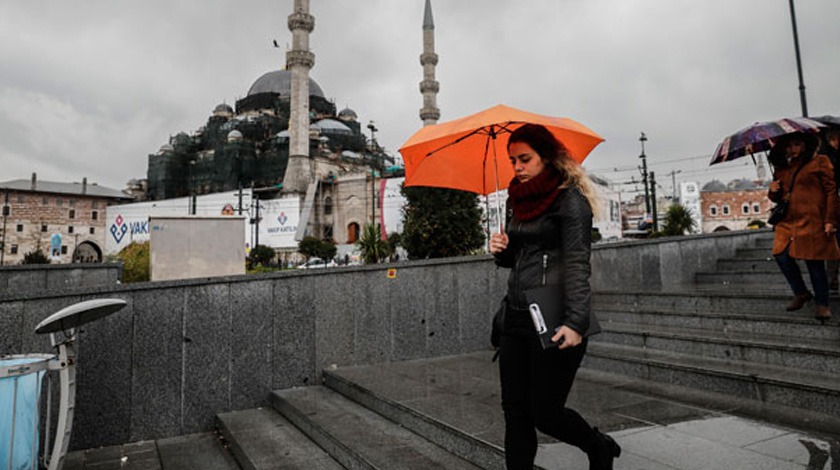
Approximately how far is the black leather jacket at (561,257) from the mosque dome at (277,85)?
71.6 metres

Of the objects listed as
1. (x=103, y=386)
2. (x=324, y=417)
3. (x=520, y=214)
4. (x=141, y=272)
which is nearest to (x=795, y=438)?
(x=520, y=214)

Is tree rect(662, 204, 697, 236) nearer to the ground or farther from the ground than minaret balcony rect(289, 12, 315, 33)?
nearer to the ground

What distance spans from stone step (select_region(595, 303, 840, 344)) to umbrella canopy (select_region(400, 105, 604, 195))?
2831 mm

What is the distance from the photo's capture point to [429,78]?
52094mm

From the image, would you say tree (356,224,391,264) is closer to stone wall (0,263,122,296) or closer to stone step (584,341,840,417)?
stone wall (0,263,122,296)

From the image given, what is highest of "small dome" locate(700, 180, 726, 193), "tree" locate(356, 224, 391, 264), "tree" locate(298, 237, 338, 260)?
"small dome" locate(700, 180, 726, 193)

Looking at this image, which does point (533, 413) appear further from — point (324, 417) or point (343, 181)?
point (343, 181)

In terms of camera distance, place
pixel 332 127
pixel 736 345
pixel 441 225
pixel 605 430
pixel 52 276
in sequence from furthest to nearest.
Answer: pixel 332 127
pixel 441 225
pixel 52 276
pixel 736 345
pixel 605 430

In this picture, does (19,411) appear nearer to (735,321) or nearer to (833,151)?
(735,321)

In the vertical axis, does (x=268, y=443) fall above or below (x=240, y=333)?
below

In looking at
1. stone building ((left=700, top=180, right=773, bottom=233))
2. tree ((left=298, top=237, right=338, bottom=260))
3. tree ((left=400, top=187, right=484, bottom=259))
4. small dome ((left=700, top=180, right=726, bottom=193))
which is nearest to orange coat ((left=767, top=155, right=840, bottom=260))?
tree ((left=400, top=187, right=484, bottom=259))

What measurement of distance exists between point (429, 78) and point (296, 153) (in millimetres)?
16015

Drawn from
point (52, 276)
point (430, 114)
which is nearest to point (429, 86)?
point (430, 114)

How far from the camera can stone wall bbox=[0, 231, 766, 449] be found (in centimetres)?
424
